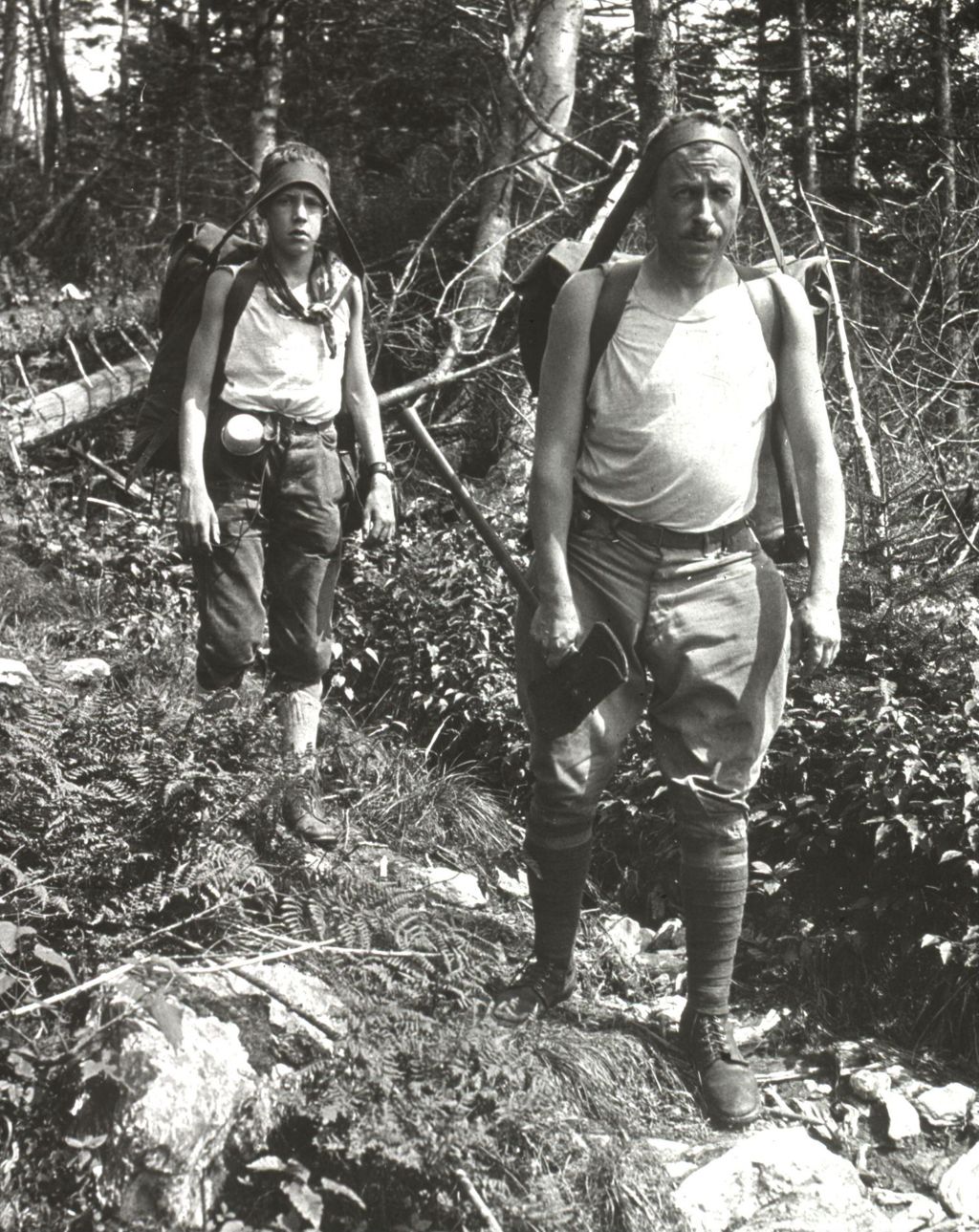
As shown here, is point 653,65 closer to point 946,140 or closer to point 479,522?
point 479,522

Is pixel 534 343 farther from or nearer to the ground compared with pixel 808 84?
nearer to the ground

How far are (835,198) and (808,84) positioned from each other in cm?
118

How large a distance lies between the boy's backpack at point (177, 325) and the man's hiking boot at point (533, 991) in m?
2.03

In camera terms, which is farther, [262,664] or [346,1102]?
[262,664]

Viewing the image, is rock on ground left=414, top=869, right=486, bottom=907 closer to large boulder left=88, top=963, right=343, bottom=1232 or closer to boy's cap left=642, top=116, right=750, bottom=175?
large boulder left=88, top=963, right=343, bottom=1232

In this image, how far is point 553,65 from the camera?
891 cm

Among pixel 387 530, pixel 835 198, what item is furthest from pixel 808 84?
pixel 387 530

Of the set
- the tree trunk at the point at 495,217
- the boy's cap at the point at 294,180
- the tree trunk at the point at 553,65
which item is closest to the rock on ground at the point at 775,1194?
the boy's cap at the point at 294,180

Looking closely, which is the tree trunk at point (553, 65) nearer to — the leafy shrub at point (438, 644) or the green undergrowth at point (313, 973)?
the leafy shrub at point (438, 644)

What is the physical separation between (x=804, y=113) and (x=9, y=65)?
11.0m

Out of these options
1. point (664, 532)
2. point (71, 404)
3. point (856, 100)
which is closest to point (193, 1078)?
point (664, 532)

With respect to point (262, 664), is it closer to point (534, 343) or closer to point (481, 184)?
point (534, 343)

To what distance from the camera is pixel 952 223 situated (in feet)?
28.0

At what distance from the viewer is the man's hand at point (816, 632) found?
326cm
